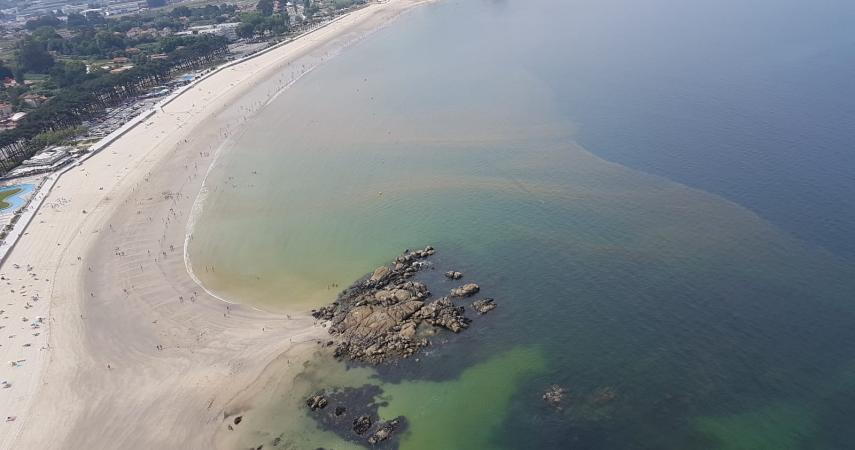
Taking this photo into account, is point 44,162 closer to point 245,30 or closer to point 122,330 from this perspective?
point 122,330

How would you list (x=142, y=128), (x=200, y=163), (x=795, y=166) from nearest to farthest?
(x=795, y=166)
(x=200, y=163)
(x=142, y=128)

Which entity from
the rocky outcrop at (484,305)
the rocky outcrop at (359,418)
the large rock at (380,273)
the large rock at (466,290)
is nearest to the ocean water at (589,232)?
the rocky outcrop at (359,418)

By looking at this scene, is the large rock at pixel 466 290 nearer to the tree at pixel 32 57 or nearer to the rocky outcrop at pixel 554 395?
the rocky outcrop at pixel 554 395

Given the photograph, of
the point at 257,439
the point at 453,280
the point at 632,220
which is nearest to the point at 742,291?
the point at 632,220

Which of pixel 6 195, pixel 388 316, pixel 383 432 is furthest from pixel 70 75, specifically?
pixel 383 432

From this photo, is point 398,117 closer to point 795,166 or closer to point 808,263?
point 795,166

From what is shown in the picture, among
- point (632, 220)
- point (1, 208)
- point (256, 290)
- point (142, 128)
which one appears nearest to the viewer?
point (256, 290)

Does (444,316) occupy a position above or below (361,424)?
above
